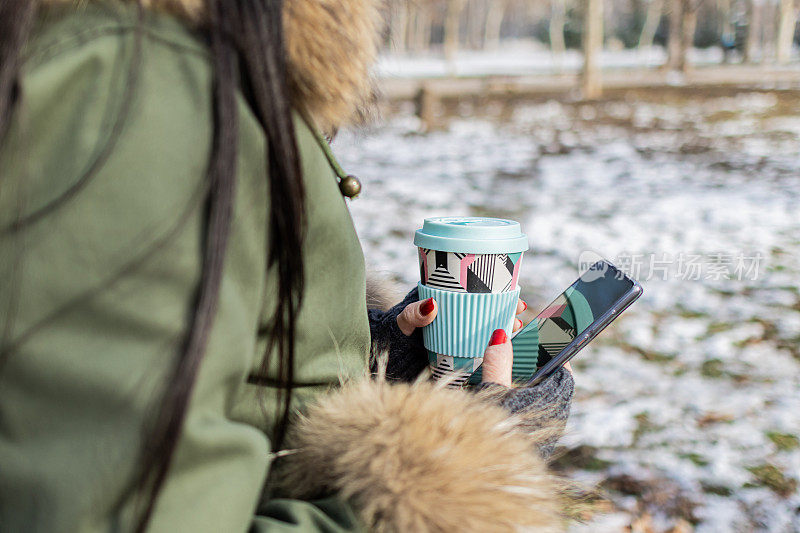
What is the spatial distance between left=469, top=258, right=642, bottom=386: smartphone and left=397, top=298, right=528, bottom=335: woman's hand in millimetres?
119

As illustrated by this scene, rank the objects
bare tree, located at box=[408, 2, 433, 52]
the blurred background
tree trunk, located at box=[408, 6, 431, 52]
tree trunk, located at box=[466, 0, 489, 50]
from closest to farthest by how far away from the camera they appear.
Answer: the blurred background, bare tree, located at box=[408, 2, 433, 52], tree trunk, located at box=[408, 6, 431, 52], tree trunk, located at box=[466, 0, 489, 50]

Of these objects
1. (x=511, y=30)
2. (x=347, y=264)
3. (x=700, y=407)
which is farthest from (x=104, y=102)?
(x=511, y=30)

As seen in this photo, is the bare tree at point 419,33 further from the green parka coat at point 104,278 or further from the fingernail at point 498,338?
the green parka coat at point 104,278

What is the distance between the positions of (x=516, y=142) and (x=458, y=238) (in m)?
8.69

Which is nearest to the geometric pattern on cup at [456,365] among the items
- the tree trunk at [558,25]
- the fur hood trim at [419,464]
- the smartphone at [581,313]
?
the smartphone at [581,313]

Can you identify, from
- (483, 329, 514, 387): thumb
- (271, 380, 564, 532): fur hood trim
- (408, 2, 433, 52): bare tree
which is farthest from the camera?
(408, 2, 433, 52): bare tree

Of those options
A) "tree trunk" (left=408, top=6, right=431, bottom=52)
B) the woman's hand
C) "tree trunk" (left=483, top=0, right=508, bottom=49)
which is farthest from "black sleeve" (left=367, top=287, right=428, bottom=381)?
"tree trunk" (left=483, top=0, right=508, bottom=49)

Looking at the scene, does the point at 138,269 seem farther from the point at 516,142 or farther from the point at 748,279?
the point at 516,142

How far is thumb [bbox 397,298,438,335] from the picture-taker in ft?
3.77

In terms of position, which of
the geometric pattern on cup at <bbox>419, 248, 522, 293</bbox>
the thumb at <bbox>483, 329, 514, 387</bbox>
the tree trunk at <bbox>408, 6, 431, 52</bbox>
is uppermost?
the geometric pattern on cup at <bbox>419, 248, 522, 293</bbox>

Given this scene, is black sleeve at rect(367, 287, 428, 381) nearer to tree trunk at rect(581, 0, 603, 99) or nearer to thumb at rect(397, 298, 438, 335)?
thumb at rect(397, 298, 438, 335)

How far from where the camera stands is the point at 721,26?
39.8m

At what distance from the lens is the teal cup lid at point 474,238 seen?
1098mm

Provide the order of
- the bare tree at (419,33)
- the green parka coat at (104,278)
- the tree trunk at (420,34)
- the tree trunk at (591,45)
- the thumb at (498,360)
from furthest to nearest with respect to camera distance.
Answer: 1. the tree trunk at (420,34)
2. the bare tree at (419,33)
3. the tree trunk at (591,45)
4. the thumb at (498,360)
5. the green parka coat at (104,278)
